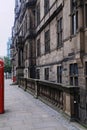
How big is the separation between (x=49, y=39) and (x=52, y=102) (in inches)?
485

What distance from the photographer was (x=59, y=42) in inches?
838

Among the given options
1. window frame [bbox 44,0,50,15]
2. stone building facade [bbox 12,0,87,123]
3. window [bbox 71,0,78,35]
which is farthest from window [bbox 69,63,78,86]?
window frame [bbox 44,0,50,15]

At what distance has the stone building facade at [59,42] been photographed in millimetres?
12297

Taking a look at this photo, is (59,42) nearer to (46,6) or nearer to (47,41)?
(47,41)

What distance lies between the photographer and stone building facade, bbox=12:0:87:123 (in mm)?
12297

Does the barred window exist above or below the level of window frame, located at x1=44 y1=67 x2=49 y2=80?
above

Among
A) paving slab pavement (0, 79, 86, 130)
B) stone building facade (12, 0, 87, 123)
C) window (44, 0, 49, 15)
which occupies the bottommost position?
paving slab pavement (0, 79, 86, 130)

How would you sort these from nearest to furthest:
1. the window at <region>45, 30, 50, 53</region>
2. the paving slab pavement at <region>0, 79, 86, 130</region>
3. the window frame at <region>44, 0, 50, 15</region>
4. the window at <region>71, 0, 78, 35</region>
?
the paving slab pavement at <region>0, 79, 86, 130</region> → the window at <region>71, 0, 78, 35</region> → the window at <region>45, 30, 50, 53</region> → the window frame at <region>44, 0, 50, 15</region>

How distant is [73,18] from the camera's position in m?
14.3

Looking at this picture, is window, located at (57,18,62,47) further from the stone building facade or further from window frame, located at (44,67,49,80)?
window frame, located at (44,67,49,80)

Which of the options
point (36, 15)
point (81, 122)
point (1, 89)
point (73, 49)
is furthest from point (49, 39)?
point (81, 122)

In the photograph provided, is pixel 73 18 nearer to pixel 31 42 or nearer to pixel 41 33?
pixel 41 33

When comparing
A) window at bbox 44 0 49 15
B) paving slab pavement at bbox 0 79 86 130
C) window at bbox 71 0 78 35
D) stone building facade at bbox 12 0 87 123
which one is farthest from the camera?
window at bbox 44 0 49 15

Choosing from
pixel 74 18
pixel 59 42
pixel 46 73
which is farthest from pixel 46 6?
pixel 74 18
